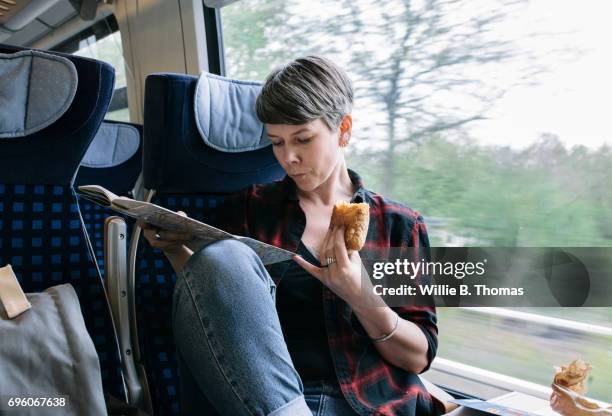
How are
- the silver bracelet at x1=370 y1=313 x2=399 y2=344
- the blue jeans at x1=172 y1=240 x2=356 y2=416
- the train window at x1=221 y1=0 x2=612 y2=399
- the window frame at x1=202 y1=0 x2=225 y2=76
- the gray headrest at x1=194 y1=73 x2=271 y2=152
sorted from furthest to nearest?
1. the window frame at x1=202 y1=0 x2=225 y2=76
2. the gray headrest at x1=194 y1=73 x2=271 y2=152
3. the train window at x1=221 y1=0 x2=612 y2=399
4. the silver bracelet at x1=370 y1=313 x2=399 y2=344
5. the blue jeans at x1=172 y1=240 x2=356 y2=416

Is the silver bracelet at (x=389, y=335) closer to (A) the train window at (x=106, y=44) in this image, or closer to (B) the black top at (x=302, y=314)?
(B) the black top at (x=302, y=314)

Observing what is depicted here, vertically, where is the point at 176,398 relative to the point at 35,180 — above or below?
below

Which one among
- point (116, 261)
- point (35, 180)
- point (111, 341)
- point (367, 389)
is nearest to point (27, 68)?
point (35, 180)

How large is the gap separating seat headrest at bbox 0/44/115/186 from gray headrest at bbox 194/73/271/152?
0.92ft

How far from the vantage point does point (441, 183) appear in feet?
5.50

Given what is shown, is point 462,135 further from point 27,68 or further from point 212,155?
point 27,68

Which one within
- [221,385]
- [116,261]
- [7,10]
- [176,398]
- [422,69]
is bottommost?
[176,398]

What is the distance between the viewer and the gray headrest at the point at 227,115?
4.88 ft

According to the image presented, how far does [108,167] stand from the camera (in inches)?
102

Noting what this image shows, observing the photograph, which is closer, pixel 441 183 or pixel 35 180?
pixel 35 180

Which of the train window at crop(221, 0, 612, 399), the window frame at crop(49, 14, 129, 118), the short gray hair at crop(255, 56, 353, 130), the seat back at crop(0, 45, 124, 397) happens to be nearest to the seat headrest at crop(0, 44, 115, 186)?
the seat back at crop(0, 45, 124, 397)

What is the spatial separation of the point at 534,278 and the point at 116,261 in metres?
1.06

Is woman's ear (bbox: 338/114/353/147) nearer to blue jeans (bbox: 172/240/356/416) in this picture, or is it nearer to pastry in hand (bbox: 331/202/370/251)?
pastry in hand (bbox: 331/202/370/251)

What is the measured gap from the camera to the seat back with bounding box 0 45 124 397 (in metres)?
1.19
